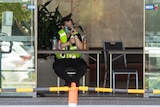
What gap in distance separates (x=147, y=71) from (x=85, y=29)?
4.07m

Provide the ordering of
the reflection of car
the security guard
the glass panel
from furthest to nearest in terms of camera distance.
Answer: the security guard < the reflection of car < the glass panel

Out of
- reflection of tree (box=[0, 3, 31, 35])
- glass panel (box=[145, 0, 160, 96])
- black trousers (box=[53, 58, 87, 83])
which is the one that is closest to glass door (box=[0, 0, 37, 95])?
reflection of tree (box=[0, 3, 31, 35])

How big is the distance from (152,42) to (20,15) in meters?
2.21

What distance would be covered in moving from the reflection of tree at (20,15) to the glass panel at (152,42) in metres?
1.94

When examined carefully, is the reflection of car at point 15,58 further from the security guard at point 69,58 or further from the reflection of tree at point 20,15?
the security guard at point 69,58

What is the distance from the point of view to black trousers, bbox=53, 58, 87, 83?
817 centimetres

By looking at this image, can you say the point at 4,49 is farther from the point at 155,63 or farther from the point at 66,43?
the point at 155,63

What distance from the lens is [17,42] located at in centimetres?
761

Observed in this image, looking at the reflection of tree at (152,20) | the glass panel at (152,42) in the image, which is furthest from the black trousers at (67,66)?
the reflection of tree at (152,20)

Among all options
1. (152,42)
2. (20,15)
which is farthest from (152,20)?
(20,15)

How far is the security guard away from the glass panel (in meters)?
1.20

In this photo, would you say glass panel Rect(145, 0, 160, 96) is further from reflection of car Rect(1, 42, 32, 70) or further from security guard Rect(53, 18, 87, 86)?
reflection of car Rect(1, 42, 32, 70)

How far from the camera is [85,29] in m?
11.4

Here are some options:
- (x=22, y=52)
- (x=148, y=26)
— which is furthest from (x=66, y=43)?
(x=148, y=26)
